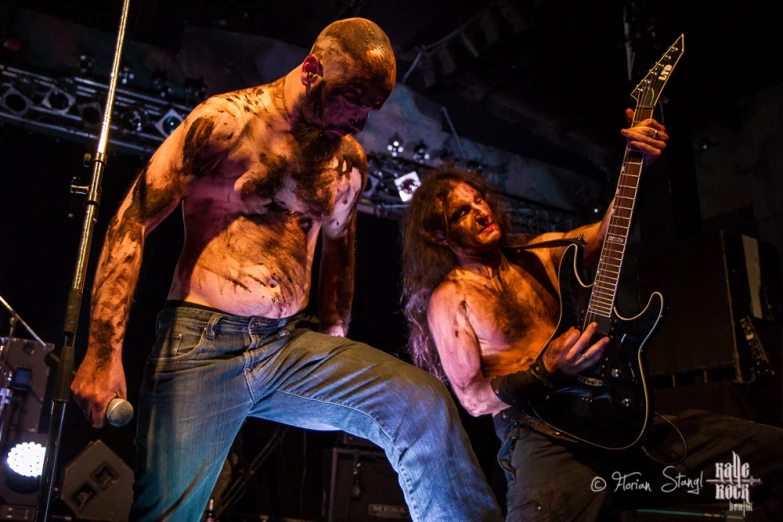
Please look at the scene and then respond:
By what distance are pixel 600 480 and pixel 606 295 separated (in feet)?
2.78

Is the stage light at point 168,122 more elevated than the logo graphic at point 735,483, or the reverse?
the stage light at point 168,122

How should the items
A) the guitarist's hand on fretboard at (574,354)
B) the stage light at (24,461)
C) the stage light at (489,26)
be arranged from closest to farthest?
the guitarist's hand on fretboard at (574,354) → the stage light at (24,461) → the stage light at (489,26)

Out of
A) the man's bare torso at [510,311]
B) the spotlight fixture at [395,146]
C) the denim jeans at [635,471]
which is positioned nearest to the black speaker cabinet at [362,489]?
the man's bare torso at [510,311]

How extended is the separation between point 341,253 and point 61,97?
5.09m

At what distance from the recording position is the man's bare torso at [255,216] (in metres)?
2.25

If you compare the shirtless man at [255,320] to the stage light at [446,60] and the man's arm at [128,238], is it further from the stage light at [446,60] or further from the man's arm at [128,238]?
the stage light at [446,60]

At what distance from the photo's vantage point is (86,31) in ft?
23.8

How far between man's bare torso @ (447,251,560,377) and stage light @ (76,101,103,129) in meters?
4.73

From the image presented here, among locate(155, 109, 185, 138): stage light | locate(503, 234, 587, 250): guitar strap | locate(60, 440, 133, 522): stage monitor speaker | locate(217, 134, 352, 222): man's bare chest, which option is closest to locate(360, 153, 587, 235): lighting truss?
locate(155, 109, 185, 138): stage light

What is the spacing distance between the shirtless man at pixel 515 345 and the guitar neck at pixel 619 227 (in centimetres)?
8

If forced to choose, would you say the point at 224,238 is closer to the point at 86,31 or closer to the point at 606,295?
the point at 606,295

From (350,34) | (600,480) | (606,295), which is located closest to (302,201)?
(350,34)

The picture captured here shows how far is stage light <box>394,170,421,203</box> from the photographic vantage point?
25.8 feet

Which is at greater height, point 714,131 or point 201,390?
point 714,131
